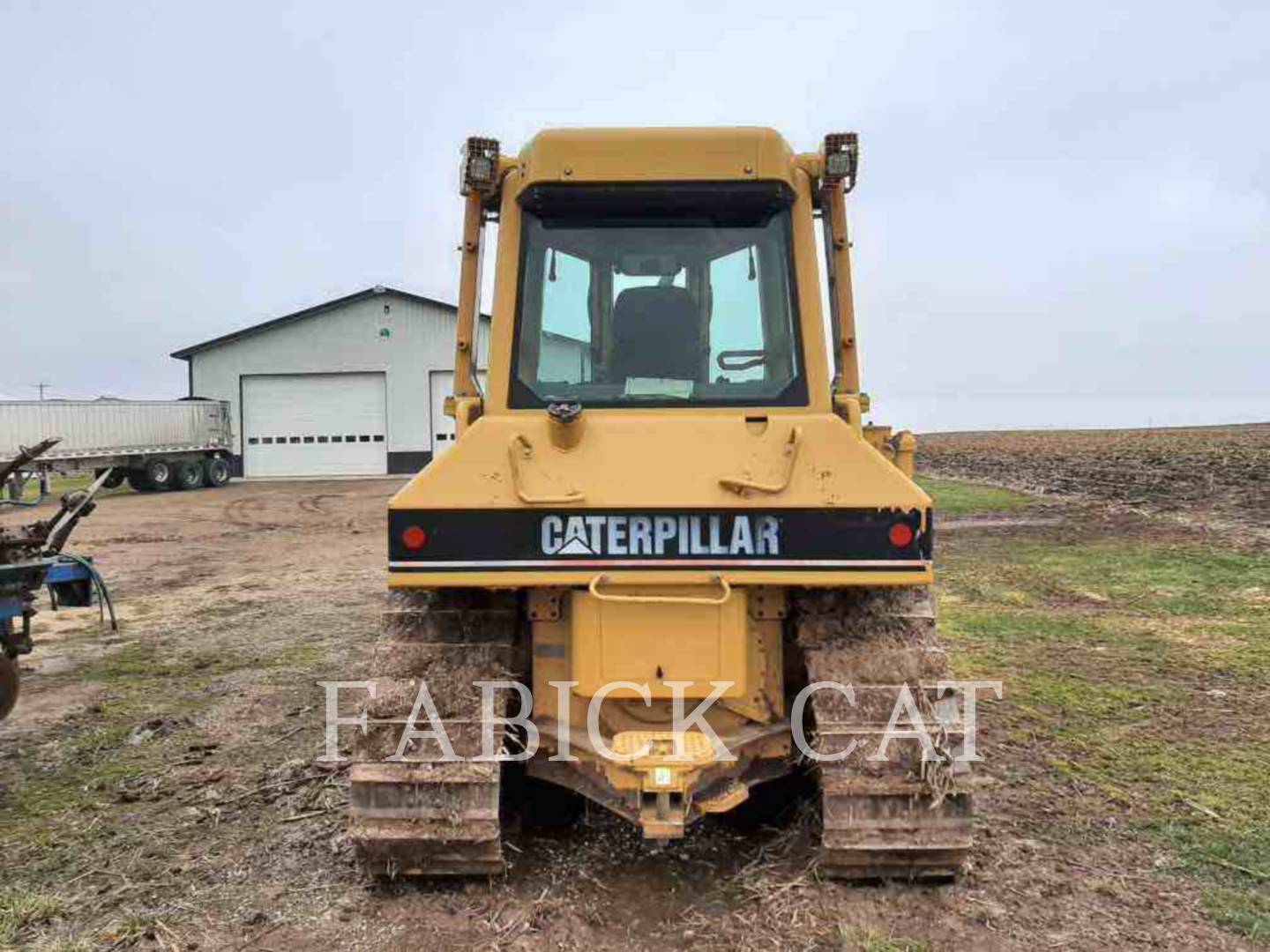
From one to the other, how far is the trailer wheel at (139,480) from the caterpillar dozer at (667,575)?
2566cm

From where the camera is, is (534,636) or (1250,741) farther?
(1250,741)

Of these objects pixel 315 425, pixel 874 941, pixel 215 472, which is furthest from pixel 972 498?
pixel 215 472

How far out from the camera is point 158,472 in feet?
87.5

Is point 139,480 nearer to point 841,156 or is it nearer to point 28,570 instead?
point 28,570

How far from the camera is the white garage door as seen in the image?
29.8 m

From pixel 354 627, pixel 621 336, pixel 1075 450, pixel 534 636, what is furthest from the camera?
pixel 1075 450

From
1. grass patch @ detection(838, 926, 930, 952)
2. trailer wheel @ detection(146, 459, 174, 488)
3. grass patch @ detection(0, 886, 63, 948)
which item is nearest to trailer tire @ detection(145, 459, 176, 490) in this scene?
trailer wheel @ detection(146, 459, 174, 488)

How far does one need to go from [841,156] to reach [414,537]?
2.33 metres

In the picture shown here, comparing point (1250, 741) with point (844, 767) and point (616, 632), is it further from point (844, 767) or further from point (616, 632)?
point (616, 632)

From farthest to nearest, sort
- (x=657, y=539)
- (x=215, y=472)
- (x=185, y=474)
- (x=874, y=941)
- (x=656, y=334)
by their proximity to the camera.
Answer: (x=215, y=472) → (x=185, y=474) → (x=656, y=334) → (x=657, y=539) → (x=874, y=941)

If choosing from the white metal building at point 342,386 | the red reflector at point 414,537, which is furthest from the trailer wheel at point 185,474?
the red reflector at point 414,537

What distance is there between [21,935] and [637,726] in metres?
2.22

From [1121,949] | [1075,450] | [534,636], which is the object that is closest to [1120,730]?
[1121,949]

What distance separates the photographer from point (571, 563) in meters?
3.42
